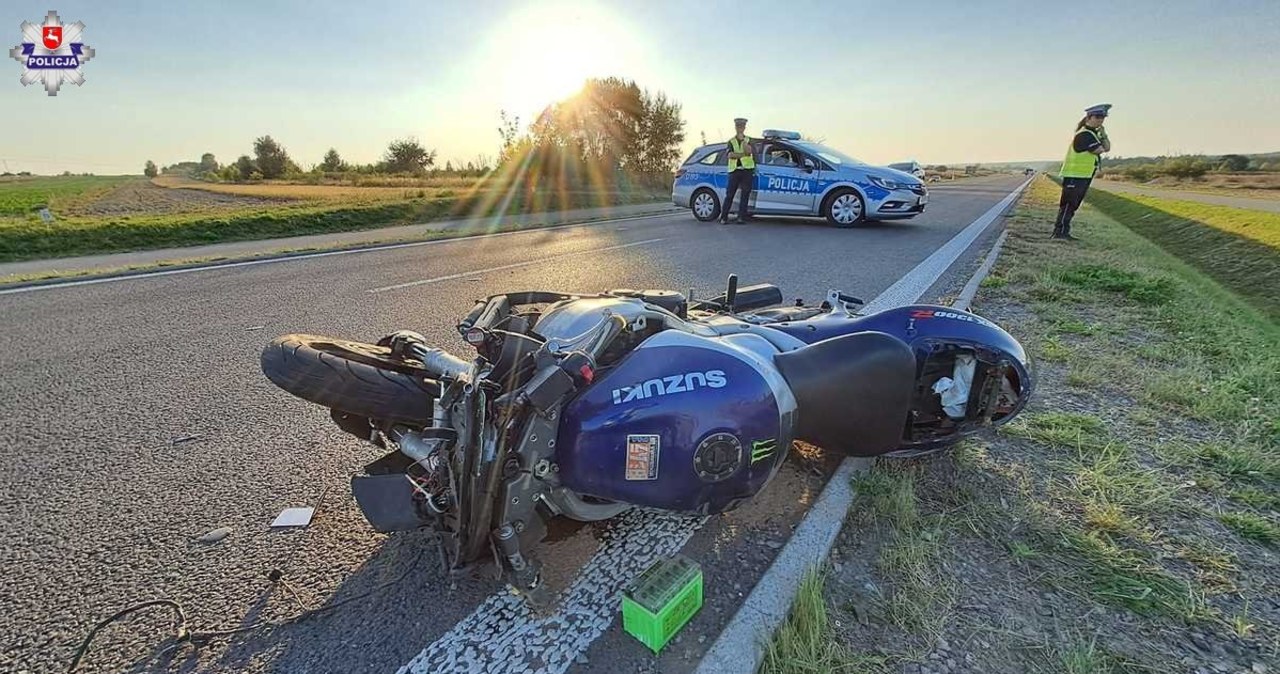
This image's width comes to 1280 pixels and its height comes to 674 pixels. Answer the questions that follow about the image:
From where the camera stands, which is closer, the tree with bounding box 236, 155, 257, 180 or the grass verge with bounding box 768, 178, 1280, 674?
the grass verge with bounding box 768, 178, 1280, 674

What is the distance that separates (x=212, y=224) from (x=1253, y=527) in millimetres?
15984

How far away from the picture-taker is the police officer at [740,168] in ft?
36.8

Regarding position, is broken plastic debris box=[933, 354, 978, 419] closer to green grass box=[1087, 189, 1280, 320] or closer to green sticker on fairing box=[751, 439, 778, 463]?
green sticker on fairing box=[751, 439, 778, 463]

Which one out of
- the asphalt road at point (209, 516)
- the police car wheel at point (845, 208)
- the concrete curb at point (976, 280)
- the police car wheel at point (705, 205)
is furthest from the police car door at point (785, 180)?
the asphalt road at point (209, 516)

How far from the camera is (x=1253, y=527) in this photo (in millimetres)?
1983

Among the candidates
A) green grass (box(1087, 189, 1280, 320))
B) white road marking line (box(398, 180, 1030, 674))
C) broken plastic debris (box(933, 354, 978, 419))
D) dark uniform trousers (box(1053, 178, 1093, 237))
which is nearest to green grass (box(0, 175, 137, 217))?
white road marking line (box(398, 180, 1030, 674))

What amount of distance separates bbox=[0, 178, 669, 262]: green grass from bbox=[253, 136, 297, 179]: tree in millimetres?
41360

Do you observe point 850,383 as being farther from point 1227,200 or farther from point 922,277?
point 1227,200

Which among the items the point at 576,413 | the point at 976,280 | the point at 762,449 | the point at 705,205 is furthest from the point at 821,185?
the point at 576,413

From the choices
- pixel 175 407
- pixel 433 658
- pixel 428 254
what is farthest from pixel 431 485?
pixel 428 254

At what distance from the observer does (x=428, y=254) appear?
9.15m

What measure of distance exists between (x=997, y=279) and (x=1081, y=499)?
404 cm

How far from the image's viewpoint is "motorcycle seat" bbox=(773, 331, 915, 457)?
1826mm

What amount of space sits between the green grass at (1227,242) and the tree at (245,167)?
58781mm
